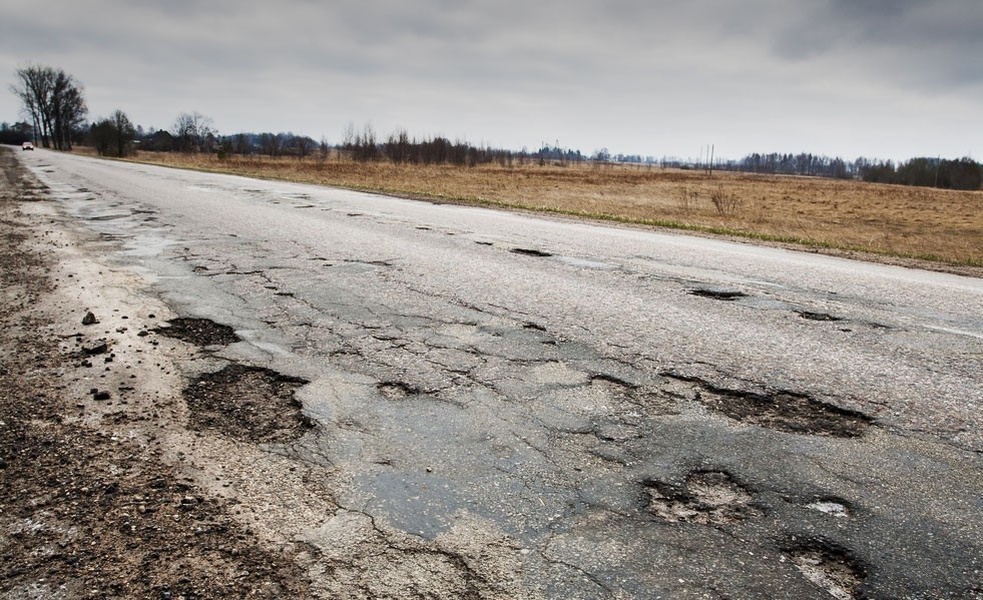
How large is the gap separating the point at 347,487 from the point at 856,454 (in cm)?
215

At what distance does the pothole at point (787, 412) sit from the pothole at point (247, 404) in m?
2.08

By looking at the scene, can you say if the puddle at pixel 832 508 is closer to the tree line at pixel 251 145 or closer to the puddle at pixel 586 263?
the puddle at pixel 586 263

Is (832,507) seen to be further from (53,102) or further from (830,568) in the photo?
(53,102)

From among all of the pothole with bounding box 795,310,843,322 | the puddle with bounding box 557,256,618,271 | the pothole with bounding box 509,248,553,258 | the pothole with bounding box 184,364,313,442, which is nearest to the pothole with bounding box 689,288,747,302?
the pothole with bounding box 795,310,843,322

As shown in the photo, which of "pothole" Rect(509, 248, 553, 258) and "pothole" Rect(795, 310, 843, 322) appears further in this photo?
"pothole" Rect(509, 248, 553, 258)

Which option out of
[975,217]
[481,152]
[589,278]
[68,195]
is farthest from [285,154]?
[589,278]

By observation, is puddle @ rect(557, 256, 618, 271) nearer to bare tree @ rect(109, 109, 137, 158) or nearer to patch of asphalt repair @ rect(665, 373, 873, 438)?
patch of asphalt repair @ rect(665, 373, 873, 438)

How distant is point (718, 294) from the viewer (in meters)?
5.50

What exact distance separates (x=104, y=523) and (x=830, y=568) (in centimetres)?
239

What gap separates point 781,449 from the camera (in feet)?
8.45

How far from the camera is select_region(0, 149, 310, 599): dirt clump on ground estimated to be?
1732 mm

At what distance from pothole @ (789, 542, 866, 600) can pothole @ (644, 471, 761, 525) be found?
22 cm

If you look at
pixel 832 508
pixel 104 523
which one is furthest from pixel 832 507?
pixel 104 523

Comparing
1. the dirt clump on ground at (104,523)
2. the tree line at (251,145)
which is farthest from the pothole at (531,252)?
the tree line at (251,145)
